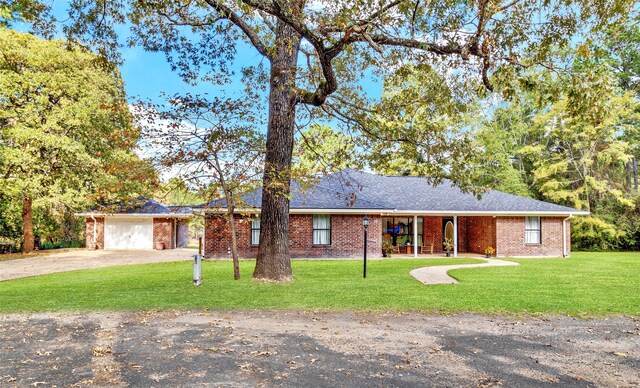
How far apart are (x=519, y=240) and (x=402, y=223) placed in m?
5.65

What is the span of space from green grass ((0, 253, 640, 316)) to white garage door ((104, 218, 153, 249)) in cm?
1405

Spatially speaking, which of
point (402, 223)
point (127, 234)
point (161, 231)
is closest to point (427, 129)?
point (402, 223)

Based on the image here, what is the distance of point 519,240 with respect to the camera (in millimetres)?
20828

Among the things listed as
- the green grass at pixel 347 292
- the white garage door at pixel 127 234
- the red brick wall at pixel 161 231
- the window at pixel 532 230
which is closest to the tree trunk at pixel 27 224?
the white garage door at pixel 127 234

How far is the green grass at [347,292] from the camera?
8.59 metres

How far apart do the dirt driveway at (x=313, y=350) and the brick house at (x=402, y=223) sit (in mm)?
9823

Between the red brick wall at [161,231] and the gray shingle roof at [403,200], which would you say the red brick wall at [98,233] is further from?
the gray shingle roof at [403,200]

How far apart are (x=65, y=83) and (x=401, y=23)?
821 inches

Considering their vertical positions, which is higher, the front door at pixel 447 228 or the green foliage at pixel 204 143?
the green foliage at pixel 204 143

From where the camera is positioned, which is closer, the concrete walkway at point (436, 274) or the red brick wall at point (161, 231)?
the concrete walkway at point (436, 274)

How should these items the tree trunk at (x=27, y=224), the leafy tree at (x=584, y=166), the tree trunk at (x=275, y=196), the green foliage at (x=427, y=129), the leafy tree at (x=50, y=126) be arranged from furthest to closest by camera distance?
1. the leafy tree at (x=584, y=166)
2. the tree trunk at (x=27, y=224)
3. the leafy tree at (x=50, y=126)
4. the tree trunk at (x=275, y=196)
5. the green foliage at (x=427, y=129)

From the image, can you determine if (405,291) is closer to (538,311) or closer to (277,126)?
(538,311)

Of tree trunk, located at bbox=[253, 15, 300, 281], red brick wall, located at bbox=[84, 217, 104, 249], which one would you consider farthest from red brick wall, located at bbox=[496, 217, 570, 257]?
red brick wall, located at bbox=[84, 217, 104, 249]

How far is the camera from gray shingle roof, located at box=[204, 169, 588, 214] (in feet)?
63.0
